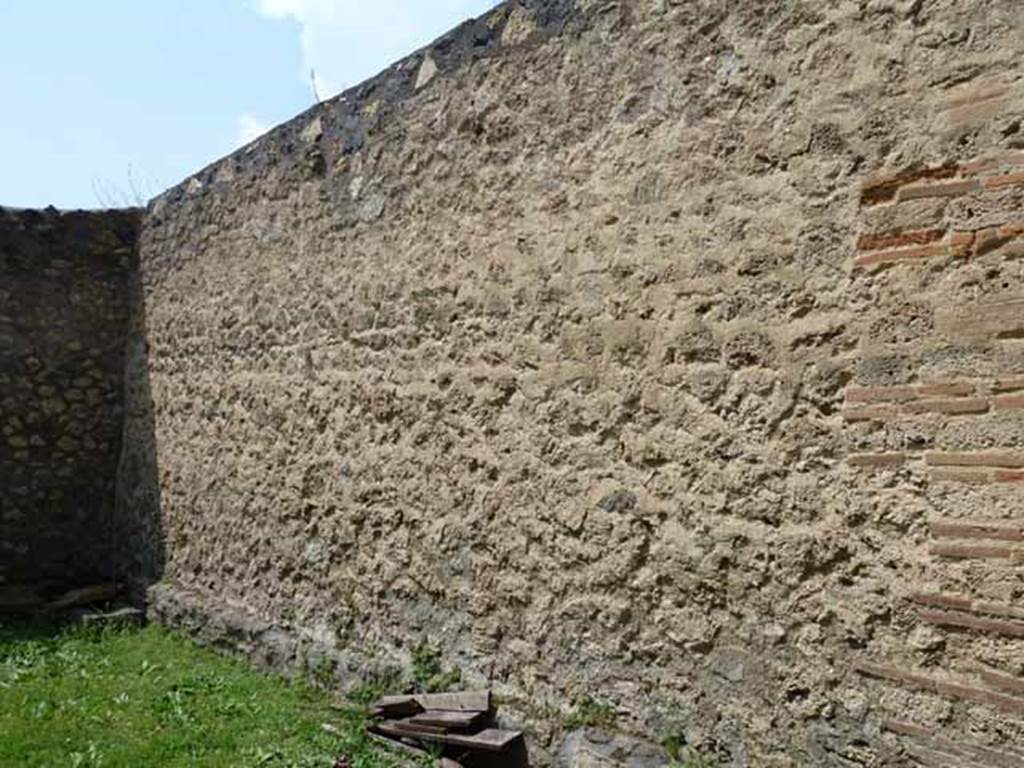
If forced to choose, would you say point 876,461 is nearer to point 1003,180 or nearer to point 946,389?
point 946,389

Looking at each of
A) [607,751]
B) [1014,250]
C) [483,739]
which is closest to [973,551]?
[1014,250]

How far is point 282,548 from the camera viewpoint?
19.1ft

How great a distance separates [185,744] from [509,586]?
160cm

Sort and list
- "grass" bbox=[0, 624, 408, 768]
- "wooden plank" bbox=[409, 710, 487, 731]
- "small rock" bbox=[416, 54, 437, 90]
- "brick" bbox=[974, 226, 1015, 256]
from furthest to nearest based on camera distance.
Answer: "small rock" bbox=[416, 54, 437, 90], "grass" bbox=[0, 624, 408, 768], "wooden plank" bbox=[409, 710, 487, 731], "brick" bbox=[974, 226, 1015, 256]

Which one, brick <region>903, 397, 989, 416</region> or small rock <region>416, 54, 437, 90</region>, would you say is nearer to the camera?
brick <region>903, 397, 989, 416</region>

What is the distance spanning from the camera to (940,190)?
286 cm

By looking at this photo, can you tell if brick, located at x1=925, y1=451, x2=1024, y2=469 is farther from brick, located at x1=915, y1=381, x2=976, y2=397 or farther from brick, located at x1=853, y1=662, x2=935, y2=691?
brick, located at x1=853, y1=662, x2=935, y2=691

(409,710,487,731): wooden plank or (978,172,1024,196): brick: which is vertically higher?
(978,172,1024,196): brick

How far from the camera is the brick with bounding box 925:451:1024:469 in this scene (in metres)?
2.66

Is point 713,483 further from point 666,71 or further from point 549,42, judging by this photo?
point 549,42

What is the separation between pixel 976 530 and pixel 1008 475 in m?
0.17

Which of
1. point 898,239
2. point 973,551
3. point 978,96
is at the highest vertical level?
point 978,96

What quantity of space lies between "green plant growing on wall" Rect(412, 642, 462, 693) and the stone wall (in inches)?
169

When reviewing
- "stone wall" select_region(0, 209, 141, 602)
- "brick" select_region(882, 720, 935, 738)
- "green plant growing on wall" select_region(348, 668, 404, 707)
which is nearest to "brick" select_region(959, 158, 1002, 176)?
"brick" select_region(882, 720, 935, 738)
